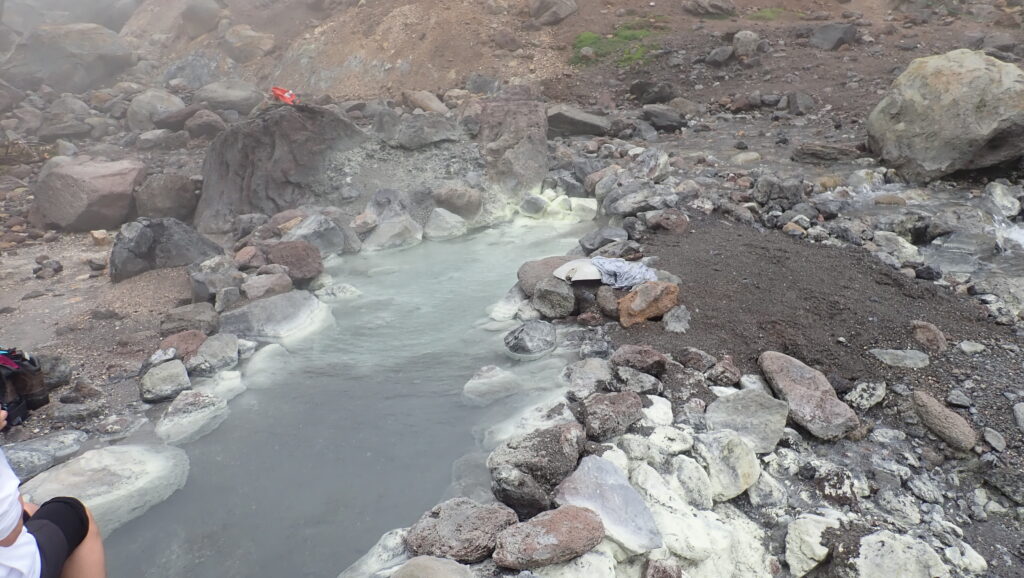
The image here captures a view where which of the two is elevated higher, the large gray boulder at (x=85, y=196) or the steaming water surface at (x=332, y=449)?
the large gray boulder at (x=85, y=196)

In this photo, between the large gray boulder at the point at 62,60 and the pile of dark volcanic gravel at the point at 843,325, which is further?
the large gray boulder at the point at 62,60

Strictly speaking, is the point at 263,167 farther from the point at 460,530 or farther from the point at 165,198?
the point at 460,530

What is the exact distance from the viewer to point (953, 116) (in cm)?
750

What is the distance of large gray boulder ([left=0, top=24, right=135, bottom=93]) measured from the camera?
1673 cm

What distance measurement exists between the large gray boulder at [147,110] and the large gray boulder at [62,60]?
4.92m

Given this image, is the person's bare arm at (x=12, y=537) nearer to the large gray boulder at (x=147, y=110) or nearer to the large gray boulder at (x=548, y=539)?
the large gray boulder at (x=548, y=539)

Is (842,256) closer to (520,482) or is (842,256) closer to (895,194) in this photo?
(895,194)

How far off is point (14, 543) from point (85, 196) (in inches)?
292

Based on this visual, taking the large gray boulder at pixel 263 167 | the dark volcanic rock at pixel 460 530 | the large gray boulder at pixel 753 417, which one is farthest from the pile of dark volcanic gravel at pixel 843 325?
the large gray boulder at pixel 263 167

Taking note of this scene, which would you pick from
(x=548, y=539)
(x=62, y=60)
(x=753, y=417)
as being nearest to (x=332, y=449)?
(x=548, y=539)

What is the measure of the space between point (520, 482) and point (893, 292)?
354cm

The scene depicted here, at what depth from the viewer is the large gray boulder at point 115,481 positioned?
11.7ft

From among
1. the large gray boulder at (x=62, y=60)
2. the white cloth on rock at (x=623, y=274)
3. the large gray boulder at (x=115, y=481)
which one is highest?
the large gray boulder at (x=62, y=60)

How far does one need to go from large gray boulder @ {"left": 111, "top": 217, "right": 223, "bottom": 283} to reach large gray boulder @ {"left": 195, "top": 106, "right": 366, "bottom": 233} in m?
1.22
